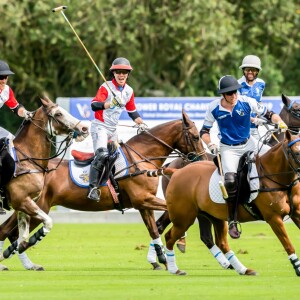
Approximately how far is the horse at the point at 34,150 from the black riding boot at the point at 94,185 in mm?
825

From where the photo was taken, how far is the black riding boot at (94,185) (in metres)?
15.9

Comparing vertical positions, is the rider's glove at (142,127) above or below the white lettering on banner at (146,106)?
above

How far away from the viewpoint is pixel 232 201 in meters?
13.6

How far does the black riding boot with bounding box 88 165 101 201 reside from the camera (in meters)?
15.9

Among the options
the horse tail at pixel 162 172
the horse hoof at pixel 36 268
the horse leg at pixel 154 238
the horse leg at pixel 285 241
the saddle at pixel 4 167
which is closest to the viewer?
the horse leg at pixel 285 241

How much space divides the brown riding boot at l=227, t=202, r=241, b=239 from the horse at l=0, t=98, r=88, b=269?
242cm

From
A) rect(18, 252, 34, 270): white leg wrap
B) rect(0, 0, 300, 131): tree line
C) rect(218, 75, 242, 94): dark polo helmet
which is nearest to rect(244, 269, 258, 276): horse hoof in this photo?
rect(218, 75, 242, 94): dark polo helmet

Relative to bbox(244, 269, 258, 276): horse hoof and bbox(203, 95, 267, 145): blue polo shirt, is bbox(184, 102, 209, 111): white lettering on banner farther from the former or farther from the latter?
bbox(244, 269, 258, 276): horse hoof

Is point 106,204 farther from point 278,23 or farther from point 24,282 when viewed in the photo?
point 278,23

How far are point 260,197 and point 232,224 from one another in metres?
0.44

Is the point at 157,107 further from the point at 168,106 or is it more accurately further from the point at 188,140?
the point at 188,140

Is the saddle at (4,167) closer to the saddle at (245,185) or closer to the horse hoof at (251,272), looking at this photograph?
the saddle at (245,185)

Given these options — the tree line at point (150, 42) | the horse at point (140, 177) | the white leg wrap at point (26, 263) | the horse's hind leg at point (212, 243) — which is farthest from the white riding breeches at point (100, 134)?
the tree line at point (150, 42)

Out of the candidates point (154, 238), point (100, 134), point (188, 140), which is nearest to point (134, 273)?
point (154, 238)
